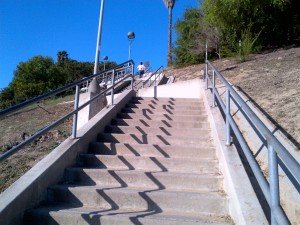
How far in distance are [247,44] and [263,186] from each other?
12923mm

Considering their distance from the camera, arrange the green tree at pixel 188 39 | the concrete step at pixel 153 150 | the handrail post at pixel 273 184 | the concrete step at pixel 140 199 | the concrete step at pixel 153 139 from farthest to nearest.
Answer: the green tree at pixel 188 39 → the concrete step at pixel 153 139 → the concrete step at pixel 153 150 → the concrete step at pixel 140 199 → the handrail post at pixel 273 184

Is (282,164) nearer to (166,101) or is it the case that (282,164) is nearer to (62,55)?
(166,101)

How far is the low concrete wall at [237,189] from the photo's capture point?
9.20 ft

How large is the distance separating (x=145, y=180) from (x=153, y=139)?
1.35 m

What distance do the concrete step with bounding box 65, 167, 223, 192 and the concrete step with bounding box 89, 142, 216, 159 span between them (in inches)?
25.4

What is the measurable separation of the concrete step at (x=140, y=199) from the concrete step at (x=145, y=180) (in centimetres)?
19

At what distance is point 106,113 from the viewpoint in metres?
6.06

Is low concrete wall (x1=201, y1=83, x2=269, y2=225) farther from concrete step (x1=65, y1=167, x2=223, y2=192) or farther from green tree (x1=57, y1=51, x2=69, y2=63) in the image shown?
green tree (x1=57, y1=51, x2=69, y2=63)

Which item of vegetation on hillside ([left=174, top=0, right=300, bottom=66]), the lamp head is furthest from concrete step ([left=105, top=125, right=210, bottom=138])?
the lamp head

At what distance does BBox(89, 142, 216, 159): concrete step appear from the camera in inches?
185

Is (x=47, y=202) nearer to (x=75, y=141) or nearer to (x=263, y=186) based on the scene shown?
(x=75, y=141)

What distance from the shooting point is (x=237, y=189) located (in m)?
3.20

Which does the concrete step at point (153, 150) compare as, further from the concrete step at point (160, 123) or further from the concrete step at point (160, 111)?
the concrete step at point (160, 111)

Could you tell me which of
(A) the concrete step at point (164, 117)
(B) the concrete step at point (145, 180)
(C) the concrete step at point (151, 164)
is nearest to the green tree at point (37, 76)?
(A) the concrete step at point (164, 117)
